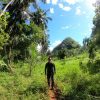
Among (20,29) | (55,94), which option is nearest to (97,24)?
(55,94)

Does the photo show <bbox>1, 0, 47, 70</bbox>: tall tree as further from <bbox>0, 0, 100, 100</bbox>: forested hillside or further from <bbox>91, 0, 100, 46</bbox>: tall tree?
<bbox>91, 0, 100, 46</bbox>: tall tree

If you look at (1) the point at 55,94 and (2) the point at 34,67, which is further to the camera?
(2) the point at 34,67

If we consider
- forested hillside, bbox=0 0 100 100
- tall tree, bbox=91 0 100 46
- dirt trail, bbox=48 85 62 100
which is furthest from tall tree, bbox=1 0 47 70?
dirt trail, bbox=48 85 62 100

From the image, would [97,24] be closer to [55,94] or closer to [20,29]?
[55,94]

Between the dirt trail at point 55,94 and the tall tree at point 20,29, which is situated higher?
the tall tree at point 20,29

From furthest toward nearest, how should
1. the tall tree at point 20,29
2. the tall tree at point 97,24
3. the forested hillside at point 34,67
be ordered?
the tall tree at point 20,29 → the tall tree at point 97,24 → the forested hillside at point 34,67

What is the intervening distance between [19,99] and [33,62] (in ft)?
39.4

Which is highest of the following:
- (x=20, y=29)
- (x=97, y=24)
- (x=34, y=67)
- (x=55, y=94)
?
(x=20, y=29)

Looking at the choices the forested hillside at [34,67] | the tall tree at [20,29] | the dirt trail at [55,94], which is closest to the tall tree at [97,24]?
the forested hillside at [34,67]

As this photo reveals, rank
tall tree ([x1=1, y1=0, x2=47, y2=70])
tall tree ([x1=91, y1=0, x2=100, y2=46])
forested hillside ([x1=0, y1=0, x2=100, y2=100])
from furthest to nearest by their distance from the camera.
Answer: tall tree ([x1=1, y1=0, x2=47, y2=70]) → tall tree ([x1=91, y1=0, x2=100, y2=46]) → forested hillside ([x1=0, y1=0, x2=100, y2=100])

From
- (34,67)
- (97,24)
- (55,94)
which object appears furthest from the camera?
(34,67)

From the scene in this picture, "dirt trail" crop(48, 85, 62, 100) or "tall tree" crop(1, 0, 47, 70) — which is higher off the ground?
"tall tree" crop(1, 0, 47, 70)

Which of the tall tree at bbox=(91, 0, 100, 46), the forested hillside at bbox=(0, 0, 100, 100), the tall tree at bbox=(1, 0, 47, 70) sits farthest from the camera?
the tall tree at bbox=(1, 0, 47, 70)

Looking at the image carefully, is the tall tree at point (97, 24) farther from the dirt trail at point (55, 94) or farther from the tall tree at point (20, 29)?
the tall tree at point (20, 29)
